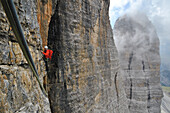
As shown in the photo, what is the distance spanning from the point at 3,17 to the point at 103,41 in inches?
228

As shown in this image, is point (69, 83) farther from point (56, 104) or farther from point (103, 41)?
point (103, 41)

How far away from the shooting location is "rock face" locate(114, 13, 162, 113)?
1553 centimetres

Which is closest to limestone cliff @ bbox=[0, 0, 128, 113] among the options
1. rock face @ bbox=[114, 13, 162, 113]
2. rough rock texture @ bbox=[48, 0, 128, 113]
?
rough rock texture @ bbox=[48, 0, 128, 113]

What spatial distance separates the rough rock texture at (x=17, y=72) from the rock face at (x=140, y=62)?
52.2ft

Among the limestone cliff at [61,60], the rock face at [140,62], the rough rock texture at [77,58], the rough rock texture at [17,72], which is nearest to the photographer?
the rough rock texture at [17,72]

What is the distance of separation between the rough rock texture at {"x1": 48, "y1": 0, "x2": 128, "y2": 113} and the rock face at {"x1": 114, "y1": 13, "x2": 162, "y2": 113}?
37.2 ft

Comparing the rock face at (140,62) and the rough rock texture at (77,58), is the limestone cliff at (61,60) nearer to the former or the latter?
the rough rock texture at (77,58)

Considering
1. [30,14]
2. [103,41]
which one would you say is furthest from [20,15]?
[103,41]

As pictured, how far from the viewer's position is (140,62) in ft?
55.4

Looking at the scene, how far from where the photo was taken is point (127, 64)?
1755 cm

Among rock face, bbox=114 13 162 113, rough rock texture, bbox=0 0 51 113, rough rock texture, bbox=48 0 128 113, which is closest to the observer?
rough rock texture, bbox=0 0 51 113

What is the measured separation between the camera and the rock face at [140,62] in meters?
15.5

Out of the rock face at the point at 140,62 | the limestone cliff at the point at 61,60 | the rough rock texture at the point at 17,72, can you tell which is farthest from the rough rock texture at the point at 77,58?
the rock face at the point at 140,62

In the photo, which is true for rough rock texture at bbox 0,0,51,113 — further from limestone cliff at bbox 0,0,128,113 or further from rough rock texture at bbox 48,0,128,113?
rough rock texture at bbox 48,0,128,113
